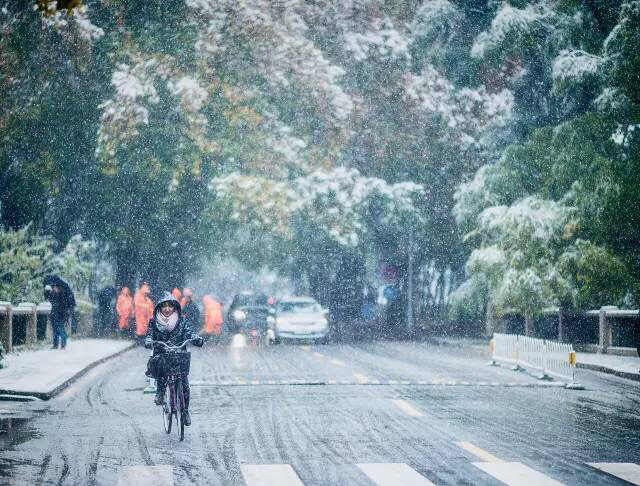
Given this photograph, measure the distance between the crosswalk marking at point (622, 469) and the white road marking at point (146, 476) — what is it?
376 centimetres

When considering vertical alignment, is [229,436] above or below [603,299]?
below

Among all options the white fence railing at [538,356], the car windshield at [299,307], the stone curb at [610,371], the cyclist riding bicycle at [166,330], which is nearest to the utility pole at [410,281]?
the car windshield at [299,307]

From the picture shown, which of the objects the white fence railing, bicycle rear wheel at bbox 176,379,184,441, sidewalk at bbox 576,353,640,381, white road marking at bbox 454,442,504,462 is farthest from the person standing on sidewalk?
white road marking at bbox 454,442,504,462

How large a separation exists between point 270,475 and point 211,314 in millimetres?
29462

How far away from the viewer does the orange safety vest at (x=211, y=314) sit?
37000mm

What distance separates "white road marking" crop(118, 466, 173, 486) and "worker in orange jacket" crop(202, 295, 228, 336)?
26267 mm

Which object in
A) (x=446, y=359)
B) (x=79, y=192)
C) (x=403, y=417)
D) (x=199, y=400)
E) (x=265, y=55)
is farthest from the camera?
(x=79, y=192)

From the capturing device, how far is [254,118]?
35375 millimetres

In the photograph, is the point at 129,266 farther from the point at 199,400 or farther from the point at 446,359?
the point at 199,400

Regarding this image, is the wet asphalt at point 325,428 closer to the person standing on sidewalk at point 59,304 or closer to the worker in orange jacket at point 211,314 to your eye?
the person standing on sidewalk at point 59,304

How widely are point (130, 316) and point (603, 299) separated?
16.2 m

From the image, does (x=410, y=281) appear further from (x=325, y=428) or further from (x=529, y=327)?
(x=325, y=428)

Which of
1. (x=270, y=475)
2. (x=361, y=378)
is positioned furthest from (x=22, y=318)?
(x=270, y=475)

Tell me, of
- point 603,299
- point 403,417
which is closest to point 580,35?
point 603,299
